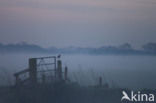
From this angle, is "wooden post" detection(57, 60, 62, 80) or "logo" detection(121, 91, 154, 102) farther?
"wooden post" detection(57, 60, 62, 80)

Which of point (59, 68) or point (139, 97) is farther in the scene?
point (59, 68)

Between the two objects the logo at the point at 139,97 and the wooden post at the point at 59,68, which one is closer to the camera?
the logo at the point at 139,97

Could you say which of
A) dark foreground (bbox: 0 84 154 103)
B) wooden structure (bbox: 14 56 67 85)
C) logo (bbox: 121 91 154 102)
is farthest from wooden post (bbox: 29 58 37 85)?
logo (bbox: 121 91 154 102)

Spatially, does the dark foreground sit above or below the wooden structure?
below

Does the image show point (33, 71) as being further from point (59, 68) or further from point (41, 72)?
point (59, 68)

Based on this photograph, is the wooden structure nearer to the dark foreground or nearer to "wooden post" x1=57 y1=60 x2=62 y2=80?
"wooden post" x1=57 y1=60 x2=62 y2=80

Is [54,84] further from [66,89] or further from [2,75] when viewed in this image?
[2,75]

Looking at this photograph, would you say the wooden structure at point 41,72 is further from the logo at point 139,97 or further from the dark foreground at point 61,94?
the logo at point 139,97

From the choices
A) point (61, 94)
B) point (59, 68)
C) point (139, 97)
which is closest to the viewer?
point (139, 97)

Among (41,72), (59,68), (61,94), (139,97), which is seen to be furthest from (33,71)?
(139,97)

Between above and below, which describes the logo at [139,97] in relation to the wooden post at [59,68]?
below

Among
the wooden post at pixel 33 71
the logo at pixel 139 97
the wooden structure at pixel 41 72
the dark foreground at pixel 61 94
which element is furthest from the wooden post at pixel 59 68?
the logo at pixel 139 97

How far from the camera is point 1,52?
564 cm

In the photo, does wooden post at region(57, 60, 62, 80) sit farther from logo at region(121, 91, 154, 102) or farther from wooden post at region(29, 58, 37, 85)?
logo at region(121, 91, 154, 102)
